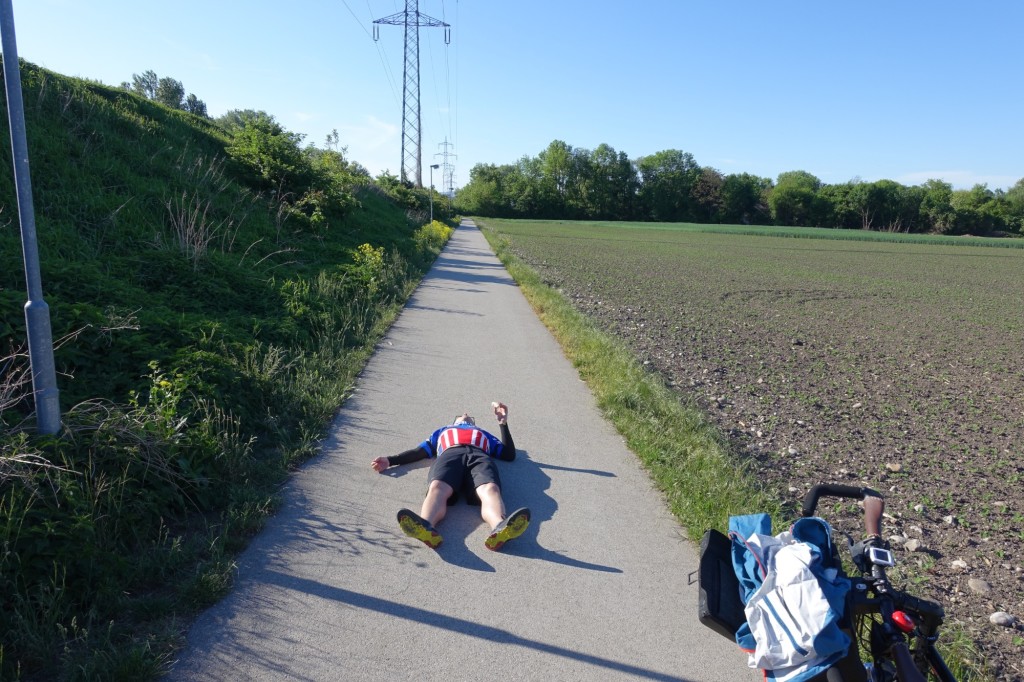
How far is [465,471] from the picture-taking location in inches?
160

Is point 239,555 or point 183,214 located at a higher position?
point 183,214

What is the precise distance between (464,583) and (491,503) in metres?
0.68

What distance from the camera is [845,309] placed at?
48.7 feet

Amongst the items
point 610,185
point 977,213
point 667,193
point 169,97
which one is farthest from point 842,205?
point 169,97

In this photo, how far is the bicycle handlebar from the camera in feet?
7.66

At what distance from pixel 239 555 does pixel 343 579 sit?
60cm

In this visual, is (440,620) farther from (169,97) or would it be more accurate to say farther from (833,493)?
(169,97)

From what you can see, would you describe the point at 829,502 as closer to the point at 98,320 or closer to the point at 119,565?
the point at 119,565

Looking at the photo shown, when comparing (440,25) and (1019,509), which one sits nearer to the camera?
(1019,509)

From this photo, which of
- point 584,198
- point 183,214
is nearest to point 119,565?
point 183,214

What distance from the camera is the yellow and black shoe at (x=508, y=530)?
3.38 m

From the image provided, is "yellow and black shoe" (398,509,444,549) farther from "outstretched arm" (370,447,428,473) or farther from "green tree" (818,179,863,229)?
"green tree" (818,179,863,229)

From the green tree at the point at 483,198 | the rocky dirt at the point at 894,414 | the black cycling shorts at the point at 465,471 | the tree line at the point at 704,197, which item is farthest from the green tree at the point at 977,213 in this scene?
the black cycling shorts at the point at 465,471

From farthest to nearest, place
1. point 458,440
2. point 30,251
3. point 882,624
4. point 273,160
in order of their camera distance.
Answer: point 273,160, point 458,440, point 30,251, point 882,624
